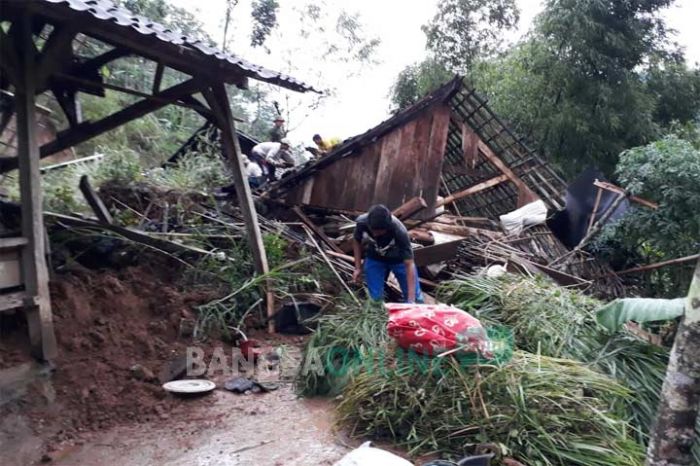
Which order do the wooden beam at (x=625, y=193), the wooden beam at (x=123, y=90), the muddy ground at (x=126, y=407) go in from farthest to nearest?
the wooden beam at (x=625, y=193) → the wooden beam at (x=123, y=90) → the muddy ground at (x=126, y=407)

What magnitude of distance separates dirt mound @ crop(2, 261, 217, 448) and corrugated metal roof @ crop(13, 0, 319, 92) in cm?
232

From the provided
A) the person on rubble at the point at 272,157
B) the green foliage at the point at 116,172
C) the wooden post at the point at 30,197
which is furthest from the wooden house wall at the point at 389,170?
the wooden post at the point at 30,197

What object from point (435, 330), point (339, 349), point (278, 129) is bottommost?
point (339, 349)

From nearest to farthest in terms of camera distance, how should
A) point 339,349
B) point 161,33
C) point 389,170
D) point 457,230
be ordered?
point 161,33 → point 339,349 → point 457,230 → point 389,170

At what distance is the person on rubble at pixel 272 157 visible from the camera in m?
9.81

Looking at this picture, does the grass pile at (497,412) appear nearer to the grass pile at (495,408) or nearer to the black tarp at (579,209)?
the grass pile at (495,408)

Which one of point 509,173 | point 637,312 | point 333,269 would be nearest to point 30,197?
point 333,269

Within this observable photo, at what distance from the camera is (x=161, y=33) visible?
13.4 ft

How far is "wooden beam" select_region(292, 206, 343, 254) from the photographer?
743 centimetres

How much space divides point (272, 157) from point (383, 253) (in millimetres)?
4928

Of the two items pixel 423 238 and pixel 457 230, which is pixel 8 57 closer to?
pixel 423 238

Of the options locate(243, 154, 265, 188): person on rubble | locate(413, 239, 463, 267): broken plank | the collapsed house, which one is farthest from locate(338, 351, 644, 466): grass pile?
locate(243, 154, 265, 188): person on rubble

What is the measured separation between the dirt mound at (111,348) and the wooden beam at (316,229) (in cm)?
214

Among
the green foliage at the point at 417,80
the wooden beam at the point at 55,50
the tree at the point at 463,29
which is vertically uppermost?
the tree at the point at 463,29
